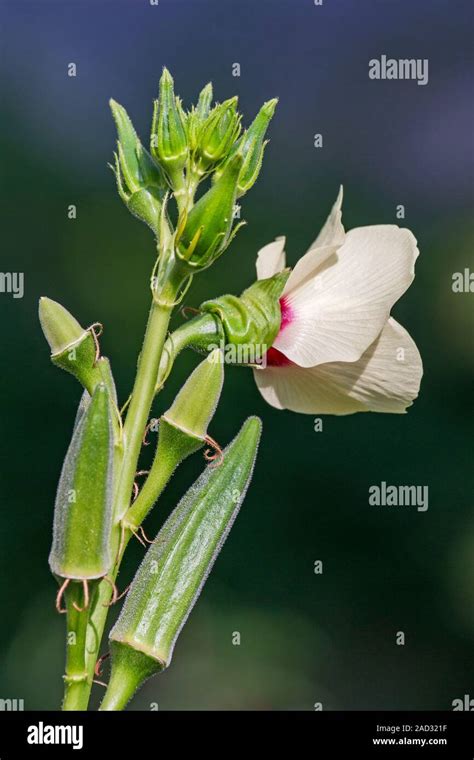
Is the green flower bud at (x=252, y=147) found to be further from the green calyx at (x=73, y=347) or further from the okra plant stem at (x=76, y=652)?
the okra plant stem at (x=76, y=652)

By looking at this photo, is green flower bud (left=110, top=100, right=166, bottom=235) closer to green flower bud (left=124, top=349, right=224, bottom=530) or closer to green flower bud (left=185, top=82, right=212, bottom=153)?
green flower bud (left=185, top=82, right=212, bottom=153)
